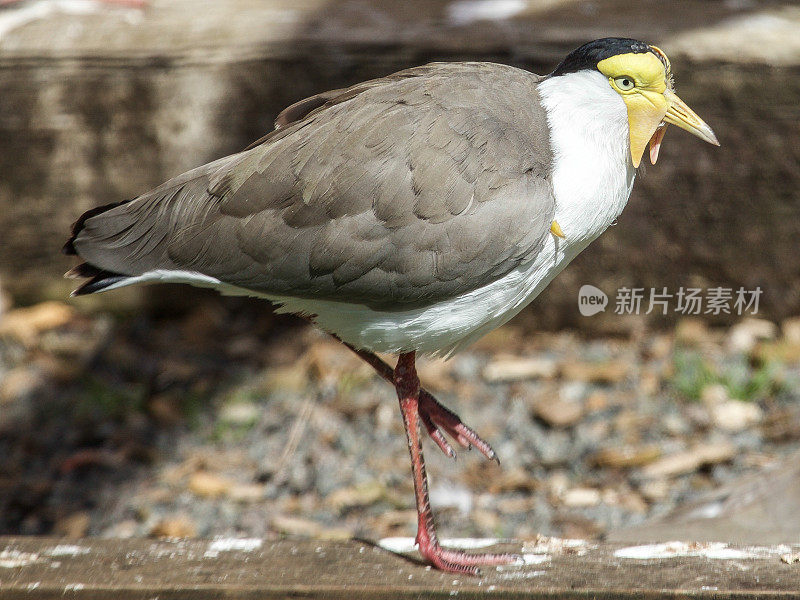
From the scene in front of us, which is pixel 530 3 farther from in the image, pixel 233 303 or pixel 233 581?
pixel 233 581

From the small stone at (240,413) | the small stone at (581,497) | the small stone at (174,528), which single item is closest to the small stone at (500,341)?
the small stone at (581,497)

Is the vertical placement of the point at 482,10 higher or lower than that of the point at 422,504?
higher

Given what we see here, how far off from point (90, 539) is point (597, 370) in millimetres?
2585

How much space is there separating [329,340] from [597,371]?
52.8 inches

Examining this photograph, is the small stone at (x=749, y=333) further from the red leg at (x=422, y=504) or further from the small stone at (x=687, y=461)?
the red leg at (x=422, y=504)

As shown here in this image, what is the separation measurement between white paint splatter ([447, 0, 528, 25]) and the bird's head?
2319mm

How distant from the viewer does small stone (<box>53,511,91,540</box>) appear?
13.4 ft

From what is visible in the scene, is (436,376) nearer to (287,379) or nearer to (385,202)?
(287,379)

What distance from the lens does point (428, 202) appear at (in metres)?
2.63

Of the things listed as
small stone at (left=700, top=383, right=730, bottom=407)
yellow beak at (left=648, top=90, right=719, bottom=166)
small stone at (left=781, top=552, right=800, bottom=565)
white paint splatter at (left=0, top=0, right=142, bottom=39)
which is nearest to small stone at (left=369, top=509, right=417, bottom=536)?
small stone at (left=700, top=383, right=730, bottom=407)

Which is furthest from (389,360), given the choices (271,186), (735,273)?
(271,186)

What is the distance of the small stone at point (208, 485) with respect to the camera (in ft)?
13.8

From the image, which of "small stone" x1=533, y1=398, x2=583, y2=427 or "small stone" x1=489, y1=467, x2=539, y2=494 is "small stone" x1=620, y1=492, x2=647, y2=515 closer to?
"small stone" x1=489, y1=467, x2=539, y2=494

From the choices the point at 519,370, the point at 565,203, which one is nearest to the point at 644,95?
the point at 565,203
